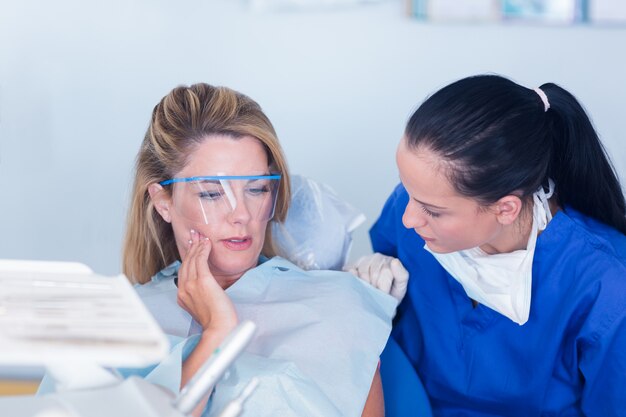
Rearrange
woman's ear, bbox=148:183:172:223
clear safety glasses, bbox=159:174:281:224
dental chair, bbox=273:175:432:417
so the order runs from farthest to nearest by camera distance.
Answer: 1. dental chair, bbox=273:175:432:417
2. woman's ear, bbox=148:183:172:223
3. clear safety glasses, bbox=159:174:281:224

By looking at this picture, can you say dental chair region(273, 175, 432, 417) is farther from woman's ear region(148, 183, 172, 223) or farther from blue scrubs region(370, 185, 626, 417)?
woman's ear region(148, 183, 172, 223)

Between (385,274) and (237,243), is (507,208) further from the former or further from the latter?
(237,243)

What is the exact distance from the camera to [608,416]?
1569 mm

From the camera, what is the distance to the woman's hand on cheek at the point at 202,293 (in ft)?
4.54

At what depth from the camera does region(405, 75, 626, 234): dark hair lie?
1.47m

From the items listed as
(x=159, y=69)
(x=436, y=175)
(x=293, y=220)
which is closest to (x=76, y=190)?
(x=159, y=69)

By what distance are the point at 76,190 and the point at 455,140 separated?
133 centimetres

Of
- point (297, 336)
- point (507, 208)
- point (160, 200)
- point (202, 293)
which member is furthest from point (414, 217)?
point (160, 200)

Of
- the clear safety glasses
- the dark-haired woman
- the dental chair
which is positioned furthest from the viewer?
the dental chair

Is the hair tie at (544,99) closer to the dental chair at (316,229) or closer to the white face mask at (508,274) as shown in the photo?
the white face mask at (508,274)

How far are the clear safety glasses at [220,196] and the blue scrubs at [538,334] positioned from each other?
39 centimetres

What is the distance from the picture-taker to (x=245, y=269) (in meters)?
1.73

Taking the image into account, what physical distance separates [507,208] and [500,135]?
0.16 metres

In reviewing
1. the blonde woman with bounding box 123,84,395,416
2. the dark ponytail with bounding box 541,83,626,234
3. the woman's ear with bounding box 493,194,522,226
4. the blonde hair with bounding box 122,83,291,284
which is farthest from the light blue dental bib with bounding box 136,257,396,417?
the dark ponytail with bounding box 541,83,626,234
